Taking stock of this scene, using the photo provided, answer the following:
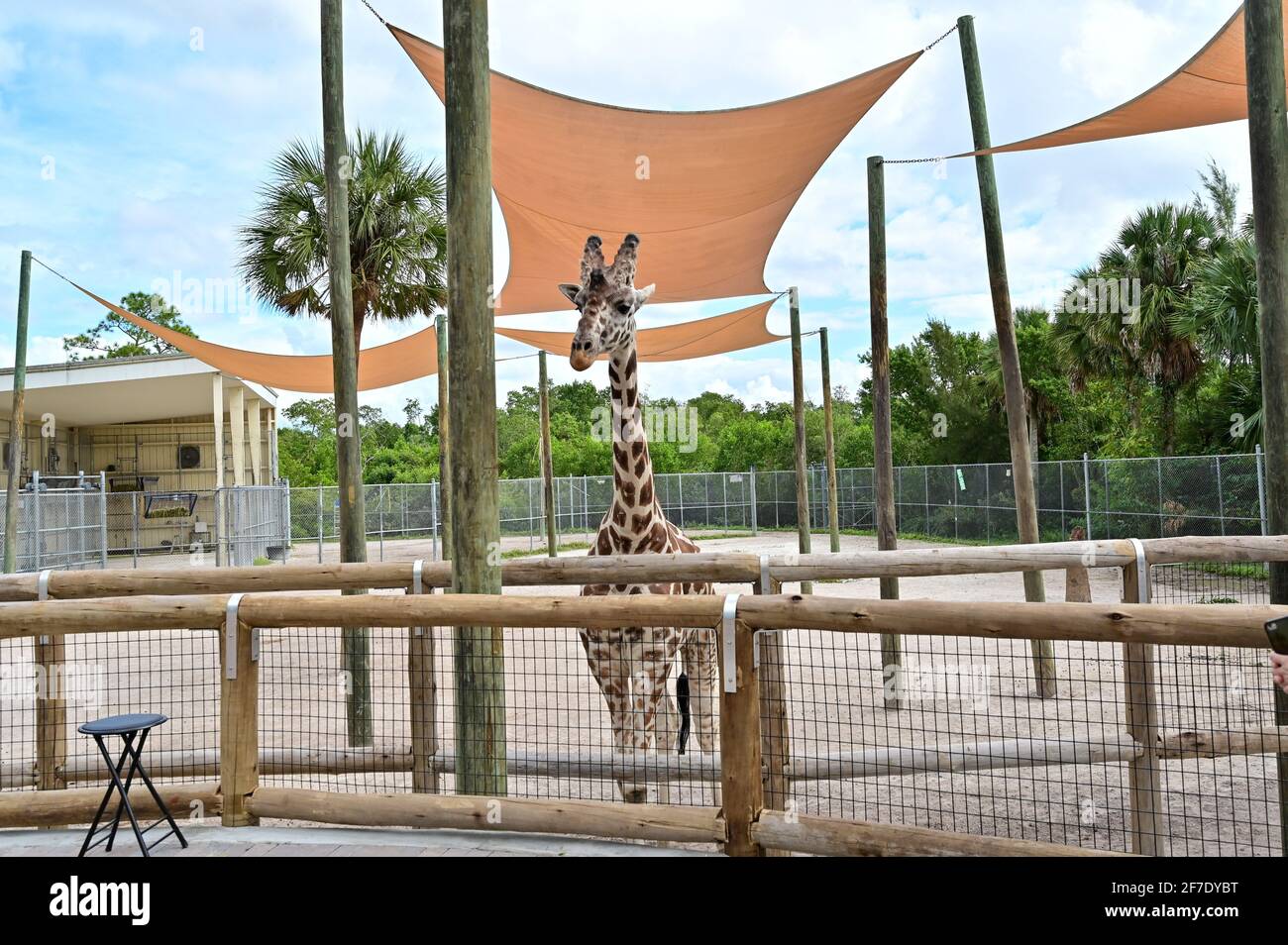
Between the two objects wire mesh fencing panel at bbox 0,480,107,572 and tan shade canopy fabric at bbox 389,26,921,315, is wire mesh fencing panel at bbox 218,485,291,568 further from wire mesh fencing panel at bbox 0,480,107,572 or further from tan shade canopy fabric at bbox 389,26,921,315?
tan shade canopy fabric at bbox 389,26,921,315

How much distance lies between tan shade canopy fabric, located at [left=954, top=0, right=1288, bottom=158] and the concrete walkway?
5319mm

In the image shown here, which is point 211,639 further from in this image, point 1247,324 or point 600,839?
point 1247,324

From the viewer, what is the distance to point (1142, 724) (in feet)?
11.5

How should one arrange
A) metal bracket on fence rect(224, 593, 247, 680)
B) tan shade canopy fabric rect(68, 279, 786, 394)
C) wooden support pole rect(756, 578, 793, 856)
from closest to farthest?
metal bracket on fence rect(224, 593, 247, 680) < wooden support pole rect(756, 578, 793, 856) < tan shade canopy fabric rect(68, 279, 786, 394)

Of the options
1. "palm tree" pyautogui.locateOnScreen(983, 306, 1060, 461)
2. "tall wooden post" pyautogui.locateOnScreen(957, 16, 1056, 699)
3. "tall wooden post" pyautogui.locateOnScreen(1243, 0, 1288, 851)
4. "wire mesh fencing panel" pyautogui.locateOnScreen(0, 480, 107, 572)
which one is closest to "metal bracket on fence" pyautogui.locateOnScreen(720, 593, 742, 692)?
"tall wooden post" pyautogui.locateOnScreen(1243, 0, 1288, 851)

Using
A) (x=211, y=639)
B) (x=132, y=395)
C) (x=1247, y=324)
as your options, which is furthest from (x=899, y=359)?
(x=211, y=639)

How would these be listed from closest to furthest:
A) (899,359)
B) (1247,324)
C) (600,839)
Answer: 1. (600,839)
2. (1247,324)
3. (899,359)

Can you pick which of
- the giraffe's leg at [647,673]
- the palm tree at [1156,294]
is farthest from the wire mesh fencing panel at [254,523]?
the palm tree at [1156,294]

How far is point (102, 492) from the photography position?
13547 millimetres

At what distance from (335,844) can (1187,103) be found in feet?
22.1

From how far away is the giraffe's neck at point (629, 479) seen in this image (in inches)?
190

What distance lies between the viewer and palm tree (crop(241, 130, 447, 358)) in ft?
44.4
